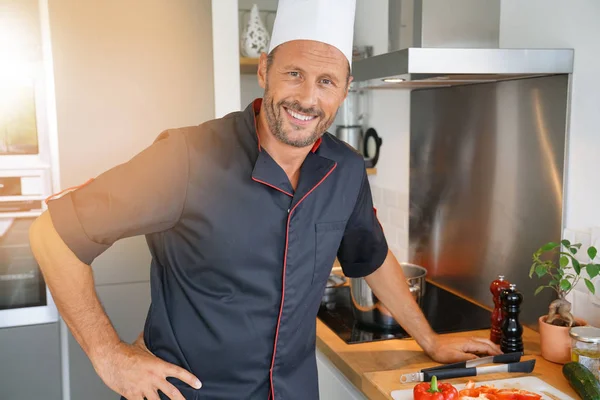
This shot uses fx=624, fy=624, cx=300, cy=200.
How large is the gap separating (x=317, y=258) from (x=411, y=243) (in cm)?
104

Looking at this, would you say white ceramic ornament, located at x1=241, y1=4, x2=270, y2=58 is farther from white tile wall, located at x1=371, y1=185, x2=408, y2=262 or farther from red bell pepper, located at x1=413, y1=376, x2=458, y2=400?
red bell pepper, located at x1=413, y1=376, x2=458, y2=400

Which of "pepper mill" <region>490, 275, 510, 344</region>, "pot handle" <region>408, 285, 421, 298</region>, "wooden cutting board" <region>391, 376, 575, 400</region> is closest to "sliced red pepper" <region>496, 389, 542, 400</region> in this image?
"wooden cutting board" <region>391, 376, 575, 400</region>

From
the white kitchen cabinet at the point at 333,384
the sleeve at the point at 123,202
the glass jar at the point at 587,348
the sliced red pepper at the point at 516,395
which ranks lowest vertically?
the white kitchen cabinet at the point at 333,384

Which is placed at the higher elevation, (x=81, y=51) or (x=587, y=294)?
(x=81, y=51)

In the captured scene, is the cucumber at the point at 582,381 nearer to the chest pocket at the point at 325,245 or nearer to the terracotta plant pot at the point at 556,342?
the terracotta plant pot at the point at 556,342

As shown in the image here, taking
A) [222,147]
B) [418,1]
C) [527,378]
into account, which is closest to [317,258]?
[222,147]

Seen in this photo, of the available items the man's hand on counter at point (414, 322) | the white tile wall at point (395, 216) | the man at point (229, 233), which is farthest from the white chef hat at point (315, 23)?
the white tile wall at point (395, 216)

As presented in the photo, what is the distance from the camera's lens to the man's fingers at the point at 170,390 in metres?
1.17

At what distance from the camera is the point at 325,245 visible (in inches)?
53.6

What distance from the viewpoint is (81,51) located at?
5.49 feet

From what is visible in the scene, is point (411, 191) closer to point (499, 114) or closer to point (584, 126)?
point (499, 114)

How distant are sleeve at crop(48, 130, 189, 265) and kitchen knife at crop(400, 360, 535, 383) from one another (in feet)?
2.07

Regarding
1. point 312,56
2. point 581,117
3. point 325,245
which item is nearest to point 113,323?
point 325,245

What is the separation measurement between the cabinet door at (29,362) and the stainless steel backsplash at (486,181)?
1.27 m
